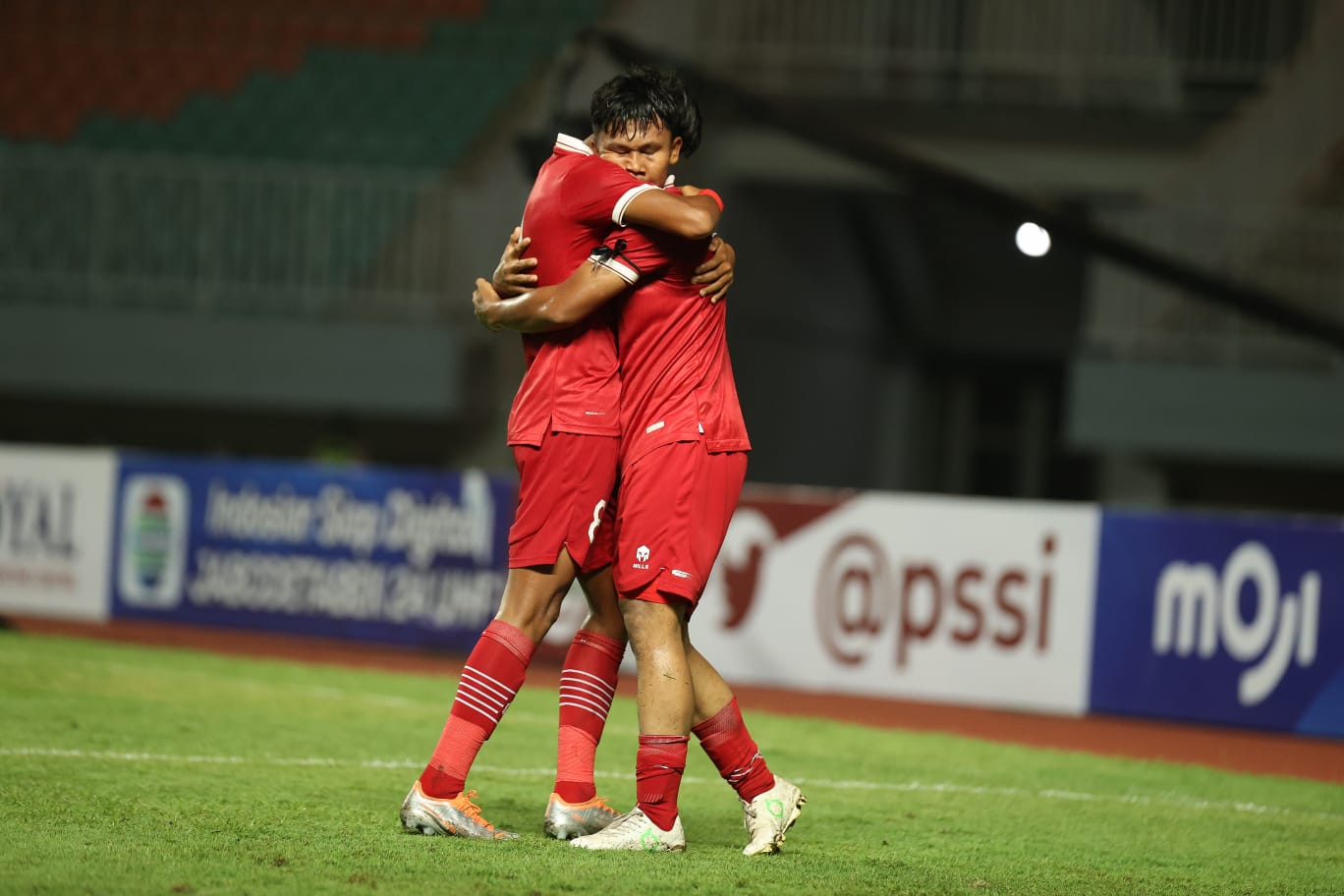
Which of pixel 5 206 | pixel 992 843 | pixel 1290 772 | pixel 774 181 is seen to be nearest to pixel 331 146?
pixel 5 206

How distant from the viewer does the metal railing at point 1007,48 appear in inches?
640

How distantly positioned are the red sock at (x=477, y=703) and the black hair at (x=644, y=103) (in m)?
1.40

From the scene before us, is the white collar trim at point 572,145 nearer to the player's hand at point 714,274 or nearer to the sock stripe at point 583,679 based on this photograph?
the player's hand at point 714,274

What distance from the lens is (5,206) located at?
1656 cm

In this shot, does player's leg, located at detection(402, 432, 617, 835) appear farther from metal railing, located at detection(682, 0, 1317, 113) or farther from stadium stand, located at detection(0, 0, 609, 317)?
metal railing, located at detection(682, 0, 1317, 113)

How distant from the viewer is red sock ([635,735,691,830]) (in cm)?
463

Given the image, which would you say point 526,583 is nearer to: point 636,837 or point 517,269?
point 636,837

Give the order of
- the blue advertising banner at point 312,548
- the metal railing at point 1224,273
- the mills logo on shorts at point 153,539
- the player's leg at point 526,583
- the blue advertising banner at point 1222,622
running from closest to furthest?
the player's leg at point 526,583 → the blue advertising banner at point 1222,622 → the blue advertising banner at point 312,548 → the mills logo on shorts at point 153,539 → the metal railing at point 1224,273

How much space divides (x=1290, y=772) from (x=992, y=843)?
3.90 m

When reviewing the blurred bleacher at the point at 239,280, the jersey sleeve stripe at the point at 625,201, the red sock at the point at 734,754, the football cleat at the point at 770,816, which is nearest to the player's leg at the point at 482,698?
the red sock at the point at 734,754

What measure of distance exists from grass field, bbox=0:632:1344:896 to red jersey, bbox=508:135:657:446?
1.14 metres

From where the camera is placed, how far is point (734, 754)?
484 cm

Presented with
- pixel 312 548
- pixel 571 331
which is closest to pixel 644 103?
pixel 571 331

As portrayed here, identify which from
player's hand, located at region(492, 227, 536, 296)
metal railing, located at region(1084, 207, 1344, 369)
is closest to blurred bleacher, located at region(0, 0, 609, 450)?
metal railing, located at region(1084, 207, 1344, 369)
